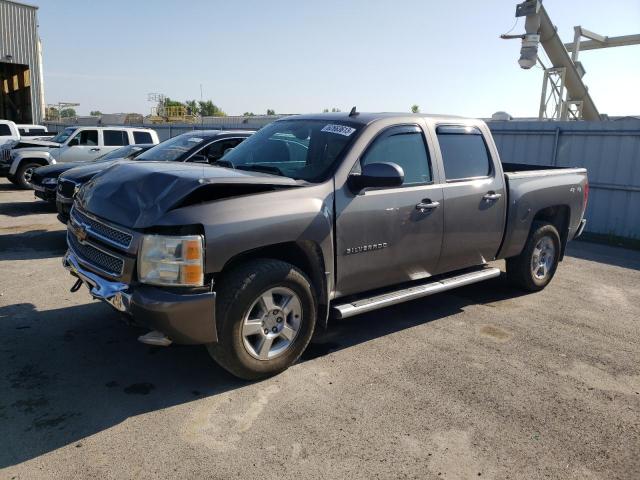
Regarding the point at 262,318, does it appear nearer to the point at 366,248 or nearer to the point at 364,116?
the point at 366,248

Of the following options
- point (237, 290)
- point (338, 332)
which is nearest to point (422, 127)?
point (338, 332)

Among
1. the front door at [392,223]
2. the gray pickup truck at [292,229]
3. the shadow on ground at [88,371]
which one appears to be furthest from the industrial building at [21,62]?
the front door at [392,223]

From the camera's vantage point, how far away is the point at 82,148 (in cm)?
1342

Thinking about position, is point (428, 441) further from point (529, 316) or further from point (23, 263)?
point (23, 263)

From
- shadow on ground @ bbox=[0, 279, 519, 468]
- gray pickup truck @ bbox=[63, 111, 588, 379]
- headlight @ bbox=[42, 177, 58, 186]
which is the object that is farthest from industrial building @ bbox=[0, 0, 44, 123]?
gray pickup truck @ bbox=[63, 111, 588, 379]

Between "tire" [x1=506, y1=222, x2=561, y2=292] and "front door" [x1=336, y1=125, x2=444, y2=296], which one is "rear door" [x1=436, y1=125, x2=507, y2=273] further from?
"tire" [x1=506, y1=222, x2=561, y2=292]

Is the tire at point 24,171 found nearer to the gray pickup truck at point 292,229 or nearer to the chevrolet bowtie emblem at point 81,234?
the gray pickup truck at point 292,229

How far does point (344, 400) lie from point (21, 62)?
107 feet

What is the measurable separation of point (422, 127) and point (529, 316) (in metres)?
2.35

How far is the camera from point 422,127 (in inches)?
189

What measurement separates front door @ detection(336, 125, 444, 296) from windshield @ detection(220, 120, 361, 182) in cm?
25

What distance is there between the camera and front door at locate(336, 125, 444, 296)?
4.07 metres

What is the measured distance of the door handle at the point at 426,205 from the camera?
4.51 meters

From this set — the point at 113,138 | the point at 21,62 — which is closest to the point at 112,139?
the point at 113,138
